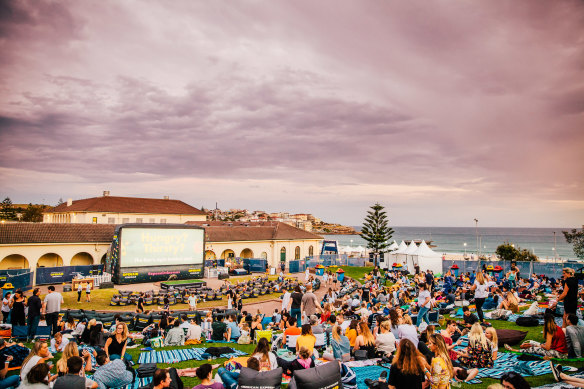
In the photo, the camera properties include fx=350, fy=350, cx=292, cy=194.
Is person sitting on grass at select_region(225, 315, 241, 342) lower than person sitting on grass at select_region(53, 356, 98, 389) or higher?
lower

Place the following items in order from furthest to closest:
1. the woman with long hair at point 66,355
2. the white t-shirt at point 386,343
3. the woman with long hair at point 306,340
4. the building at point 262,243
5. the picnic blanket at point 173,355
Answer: the building at point 262,243 → the picnic blanket at point 173,355 → the white t-shirt at point 386,343 → the woman with long hair at point 306,340 → the woman with long hair at point 66,355

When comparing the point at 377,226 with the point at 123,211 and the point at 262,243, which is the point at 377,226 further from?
the point at 123,211

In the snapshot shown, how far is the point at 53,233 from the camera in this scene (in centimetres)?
3369

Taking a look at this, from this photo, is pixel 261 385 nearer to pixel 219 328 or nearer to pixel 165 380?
pixel 165 380

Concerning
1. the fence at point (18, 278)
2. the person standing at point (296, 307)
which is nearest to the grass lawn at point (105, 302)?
the fence at point (18, 278)

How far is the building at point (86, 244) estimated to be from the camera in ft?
104

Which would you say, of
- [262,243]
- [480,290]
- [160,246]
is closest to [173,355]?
[480,290]

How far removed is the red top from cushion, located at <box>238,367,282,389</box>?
20.6ft

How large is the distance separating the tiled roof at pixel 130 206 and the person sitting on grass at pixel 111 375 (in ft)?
159

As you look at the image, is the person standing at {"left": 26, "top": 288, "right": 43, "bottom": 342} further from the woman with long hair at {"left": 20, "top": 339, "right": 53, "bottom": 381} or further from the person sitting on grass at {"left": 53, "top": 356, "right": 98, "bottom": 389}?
the person sitting on grass at {"left": 53, "top": 356, "right": 98, "bottom": 389}

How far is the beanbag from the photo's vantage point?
443 inches

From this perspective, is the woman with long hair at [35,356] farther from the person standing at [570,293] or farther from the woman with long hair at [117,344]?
the person standing at [570,293]

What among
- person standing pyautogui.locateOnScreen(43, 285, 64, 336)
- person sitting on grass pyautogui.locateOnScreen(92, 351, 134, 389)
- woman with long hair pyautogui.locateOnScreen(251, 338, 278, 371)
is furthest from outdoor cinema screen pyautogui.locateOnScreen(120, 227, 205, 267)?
woman with long hair pyautogui.locateOnScreen(251, 338, 278, 371)

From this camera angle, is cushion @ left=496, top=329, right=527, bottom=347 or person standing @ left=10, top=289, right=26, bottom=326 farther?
person standing @ left=10, top=289, right=26, bottom=326
